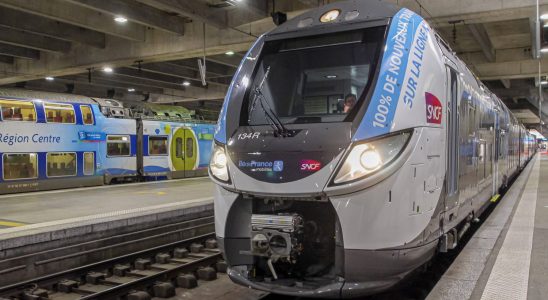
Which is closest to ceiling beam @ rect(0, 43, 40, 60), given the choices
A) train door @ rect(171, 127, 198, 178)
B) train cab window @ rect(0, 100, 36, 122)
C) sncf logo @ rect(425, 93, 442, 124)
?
train cab window @ rect(0, 100, 36, 122)

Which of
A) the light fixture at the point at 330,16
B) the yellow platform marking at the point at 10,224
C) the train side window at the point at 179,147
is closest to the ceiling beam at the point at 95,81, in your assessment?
the train side window at the point at 179,147

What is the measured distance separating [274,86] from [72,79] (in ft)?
82.0

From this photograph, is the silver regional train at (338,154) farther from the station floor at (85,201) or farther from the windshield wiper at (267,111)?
the station floor at (85,201)

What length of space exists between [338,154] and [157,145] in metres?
17.3

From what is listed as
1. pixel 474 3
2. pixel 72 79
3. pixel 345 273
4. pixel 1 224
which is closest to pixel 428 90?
pixel 345 273

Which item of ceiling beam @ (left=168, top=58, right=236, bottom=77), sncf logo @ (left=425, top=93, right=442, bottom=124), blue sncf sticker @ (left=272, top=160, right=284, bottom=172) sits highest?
ceiling beam @ (left=168, top=58, right=236, bottom=77)

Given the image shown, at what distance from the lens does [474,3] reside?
12461mm

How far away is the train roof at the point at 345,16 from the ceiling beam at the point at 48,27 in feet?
44.5

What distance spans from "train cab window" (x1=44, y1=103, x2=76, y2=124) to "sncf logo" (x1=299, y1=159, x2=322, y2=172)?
13544 mm

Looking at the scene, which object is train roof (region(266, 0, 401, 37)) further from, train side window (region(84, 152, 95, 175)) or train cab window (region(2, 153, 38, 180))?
train side window (region(84, 152, 95, 175))

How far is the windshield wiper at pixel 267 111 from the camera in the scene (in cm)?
421

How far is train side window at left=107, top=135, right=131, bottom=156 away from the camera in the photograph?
17719mm

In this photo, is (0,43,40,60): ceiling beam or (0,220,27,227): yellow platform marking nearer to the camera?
(0,220,27,227): yellow platform marking

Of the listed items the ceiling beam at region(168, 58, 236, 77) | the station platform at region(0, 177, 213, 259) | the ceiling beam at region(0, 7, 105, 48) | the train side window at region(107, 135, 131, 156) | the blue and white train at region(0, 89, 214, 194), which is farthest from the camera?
the ceiling beam at region(168, 58, 236, 77)
